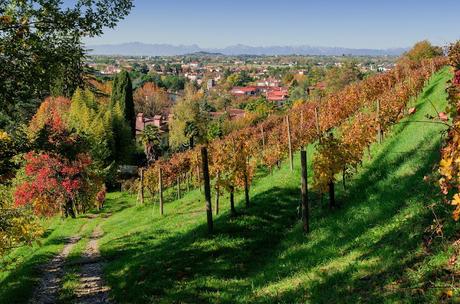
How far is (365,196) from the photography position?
54.9 feet

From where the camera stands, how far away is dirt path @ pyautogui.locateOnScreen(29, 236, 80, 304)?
14938 millimetres

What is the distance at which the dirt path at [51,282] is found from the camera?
14.9 meters

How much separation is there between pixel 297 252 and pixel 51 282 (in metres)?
9.48

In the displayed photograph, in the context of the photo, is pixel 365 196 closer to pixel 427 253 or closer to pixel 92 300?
pixel 427 253

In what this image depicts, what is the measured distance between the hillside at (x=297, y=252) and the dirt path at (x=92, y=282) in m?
0.28

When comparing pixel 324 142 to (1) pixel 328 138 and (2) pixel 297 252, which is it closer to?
(1) pixel 328 138

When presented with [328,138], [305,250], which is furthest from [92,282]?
[328,138]

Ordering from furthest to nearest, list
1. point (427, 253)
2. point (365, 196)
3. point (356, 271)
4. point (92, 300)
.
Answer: point (365, 196)
point (92, 300)
point (356, 271)
point (427, 253)

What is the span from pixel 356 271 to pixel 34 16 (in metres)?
9.47

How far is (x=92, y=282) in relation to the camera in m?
16.3

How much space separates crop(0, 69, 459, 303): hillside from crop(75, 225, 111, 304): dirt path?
11.1 inches

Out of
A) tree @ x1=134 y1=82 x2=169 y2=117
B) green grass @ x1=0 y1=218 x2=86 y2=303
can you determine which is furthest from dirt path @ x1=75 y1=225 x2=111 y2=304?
tree @ x1=134 y1=82 x2=169 y2=117

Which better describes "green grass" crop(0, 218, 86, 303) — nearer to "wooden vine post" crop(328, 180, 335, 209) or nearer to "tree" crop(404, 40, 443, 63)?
"wooden vine post" crop(328, 180, 335, 209)

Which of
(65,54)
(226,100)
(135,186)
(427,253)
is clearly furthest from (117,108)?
(226,100)
